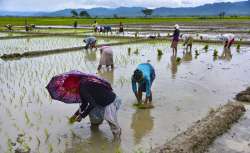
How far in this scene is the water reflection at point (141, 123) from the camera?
5.33 metres

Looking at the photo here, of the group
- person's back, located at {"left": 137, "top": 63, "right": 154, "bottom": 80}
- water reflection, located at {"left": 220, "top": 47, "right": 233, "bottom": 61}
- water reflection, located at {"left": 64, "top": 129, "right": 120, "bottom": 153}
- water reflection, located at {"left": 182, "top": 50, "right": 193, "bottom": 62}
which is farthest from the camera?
water reflection, located at {"left": 220, "top": 47, "right": 233, "bottom": 61}

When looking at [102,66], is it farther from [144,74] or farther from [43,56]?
[144,74]

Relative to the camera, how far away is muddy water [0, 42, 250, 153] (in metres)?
5.08

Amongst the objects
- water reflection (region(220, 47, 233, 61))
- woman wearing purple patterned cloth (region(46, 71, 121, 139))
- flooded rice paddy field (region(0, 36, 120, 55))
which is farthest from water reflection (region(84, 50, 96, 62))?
woman wearing purple patterned cloth (region(46, 71, 121, 139))

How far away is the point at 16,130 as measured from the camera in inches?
213

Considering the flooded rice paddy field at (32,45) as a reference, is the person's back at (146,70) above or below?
above

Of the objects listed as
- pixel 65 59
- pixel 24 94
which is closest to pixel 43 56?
pixel 65 59

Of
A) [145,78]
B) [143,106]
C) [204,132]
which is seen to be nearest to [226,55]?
[143,106]

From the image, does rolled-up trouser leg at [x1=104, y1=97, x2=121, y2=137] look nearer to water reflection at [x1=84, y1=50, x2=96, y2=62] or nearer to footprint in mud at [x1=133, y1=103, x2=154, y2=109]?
footprint in mud at [x1=133, y1=103, x2=154, y2=109]

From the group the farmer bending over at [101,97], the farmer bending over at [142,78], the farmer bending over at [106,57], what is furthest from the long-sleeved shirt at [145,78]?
the farmer bending over at [106,57]

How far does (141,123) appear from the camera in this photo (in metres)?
5.85

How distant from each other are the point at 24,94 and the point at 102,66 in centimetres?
383

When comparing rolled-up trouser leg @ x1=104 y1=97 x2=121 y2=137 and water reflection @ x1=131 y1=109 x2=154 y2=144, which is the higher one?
rolled-up trouser leg @ x1=104 y1=97 x2=121 y2=137

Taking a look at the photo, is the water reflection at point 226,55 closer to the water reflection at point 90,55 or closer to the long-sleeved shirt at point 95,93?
the water reflection at point 90,55
